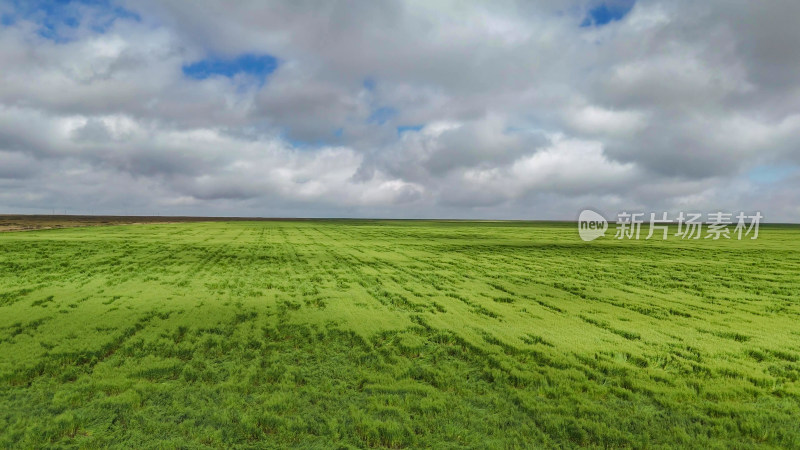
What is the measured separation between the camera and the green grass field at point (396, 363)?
8352 millimetres

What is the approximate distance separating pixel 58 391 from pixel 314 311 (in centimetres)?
1019

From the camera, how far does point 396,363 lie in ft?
40.6

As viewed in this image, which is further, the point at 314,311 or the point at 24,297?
the point at 24,297

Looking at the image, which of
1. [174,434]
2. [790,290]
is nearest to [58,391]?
[174,434]

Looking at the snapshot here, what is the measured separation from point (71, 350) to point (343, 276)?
18157 mm

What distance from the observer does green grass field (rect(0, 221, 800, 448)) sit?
8.35 metres

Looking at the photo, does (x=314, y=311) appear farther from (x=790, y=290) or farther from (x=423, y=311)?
(x=790, y=290)

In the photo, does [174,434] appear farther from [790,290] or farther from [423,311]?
[790,290]

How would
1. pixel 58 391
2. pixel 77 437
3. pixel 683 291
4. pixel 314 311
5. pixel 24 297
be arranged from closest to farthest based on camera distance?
pixel 77 437, pixel 58 391, pixel 314 311, pixel 24 297, pixel 683 291

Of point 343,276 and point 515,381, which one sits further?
point 343,276

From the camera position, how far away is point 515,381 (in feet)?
35.9

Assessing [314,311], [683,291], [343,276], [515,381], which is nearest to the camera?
[515,381]

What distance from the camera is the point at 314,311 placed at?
1917cm

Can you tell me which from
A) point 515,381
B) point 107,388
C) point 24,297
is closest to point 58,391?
point 107,388
